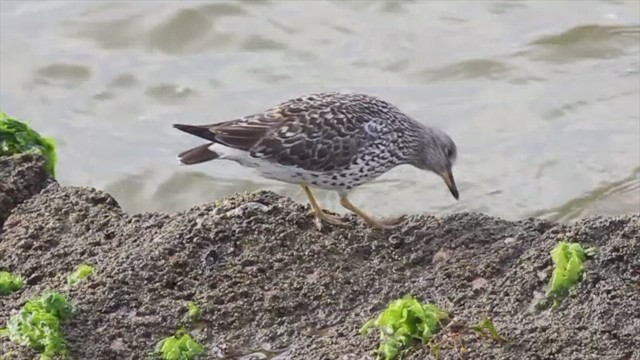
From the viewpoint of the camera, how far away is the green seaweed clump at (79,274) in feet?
14.9

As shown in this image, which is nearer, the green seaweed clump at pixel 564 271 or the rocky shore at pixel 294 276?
the rocky shore at pixel 294 276

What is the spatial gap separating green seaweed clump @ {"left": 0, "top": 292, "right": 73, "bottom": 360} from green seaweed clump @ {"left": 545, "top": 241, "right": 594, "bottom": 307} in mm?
1762

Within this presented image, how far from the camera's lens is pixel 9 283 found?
4.60 meters

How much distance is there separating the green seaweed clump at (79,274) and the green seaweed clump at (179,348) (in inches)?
23.0

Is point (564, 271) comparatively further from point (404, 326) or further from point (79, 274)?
point (79, 274)

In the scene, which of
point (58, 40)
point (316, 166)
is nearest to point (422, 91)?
point (58, 40)

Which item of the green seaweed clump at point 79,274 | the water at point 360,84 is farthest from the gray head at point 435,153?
the green seaweed clump at point 79,274

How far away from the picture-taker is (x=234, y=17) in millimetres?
10422

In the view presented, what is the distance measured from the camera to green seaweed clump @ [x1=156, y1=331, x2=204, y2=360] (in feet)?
13.3

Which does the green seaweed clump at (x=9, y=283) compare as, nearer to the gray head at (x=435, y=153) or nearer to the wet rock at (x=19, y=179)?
the wet rock at (x=19, y=179)

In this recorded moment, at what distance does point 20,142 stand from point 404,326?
2.67 meters

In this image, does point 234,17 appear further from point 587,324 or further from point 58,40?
point 587,324

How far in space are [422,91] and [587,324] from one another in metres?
5.45

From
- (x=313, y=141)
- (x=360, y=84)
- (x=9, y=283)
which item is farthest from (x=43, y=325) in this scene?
(x=360, y=84)
